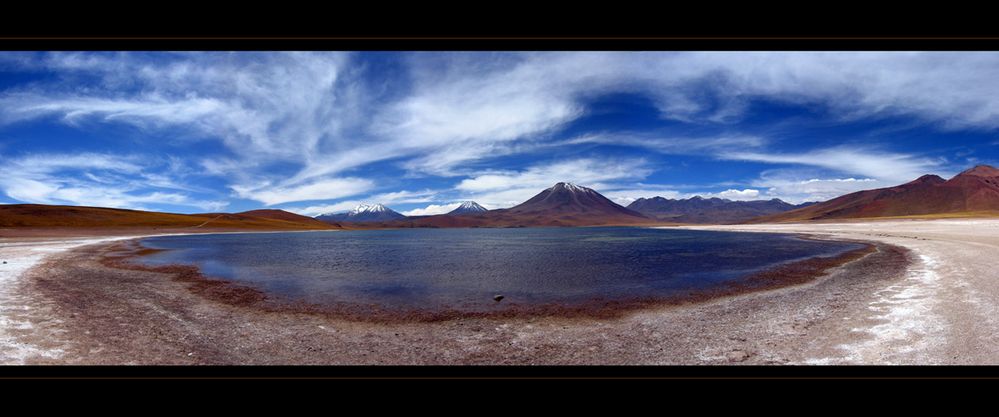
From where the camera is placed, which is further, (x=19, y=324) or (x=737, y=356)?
(x=19, y=324)

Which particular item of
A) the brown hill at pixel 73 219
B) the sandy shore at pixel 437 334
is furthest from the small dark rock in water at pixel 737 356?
the brown hill at pixel 73 219

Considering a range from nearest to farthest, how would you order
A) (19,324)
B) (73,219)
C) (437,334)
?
(19,324) → (437,334) → (73,219)

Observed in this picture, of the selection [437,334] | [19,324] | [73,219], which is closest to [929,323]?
[437,334]

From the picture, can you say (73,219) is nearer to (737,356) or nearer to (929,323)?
(737,356)

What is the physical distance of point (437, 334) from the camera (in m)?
10.5

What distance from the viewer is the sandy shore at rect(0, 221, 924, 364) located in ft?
26.7

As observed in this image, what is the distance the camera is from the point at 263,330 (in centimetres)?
1048

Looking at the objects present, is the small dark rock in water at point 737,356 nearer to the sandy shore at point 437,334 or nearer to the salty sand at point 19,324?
the sandy shore at point 437,334

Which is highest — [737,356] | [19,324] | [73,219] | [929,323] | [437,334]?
[73,219]

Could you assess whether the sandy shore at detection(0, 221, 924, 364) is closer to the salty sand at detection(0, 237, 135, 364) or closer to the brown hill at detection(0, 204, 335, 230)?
the salty sand at detection(0, 237, 135, 364)

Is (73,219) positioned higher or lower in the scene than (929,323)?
higher

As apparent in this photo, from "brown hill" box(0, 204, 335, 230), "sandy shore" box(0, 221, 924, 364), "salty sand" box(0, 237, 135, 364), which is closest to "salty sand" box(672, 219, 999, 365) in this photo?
"sandy shore" box(0, 221, 924, 364)
